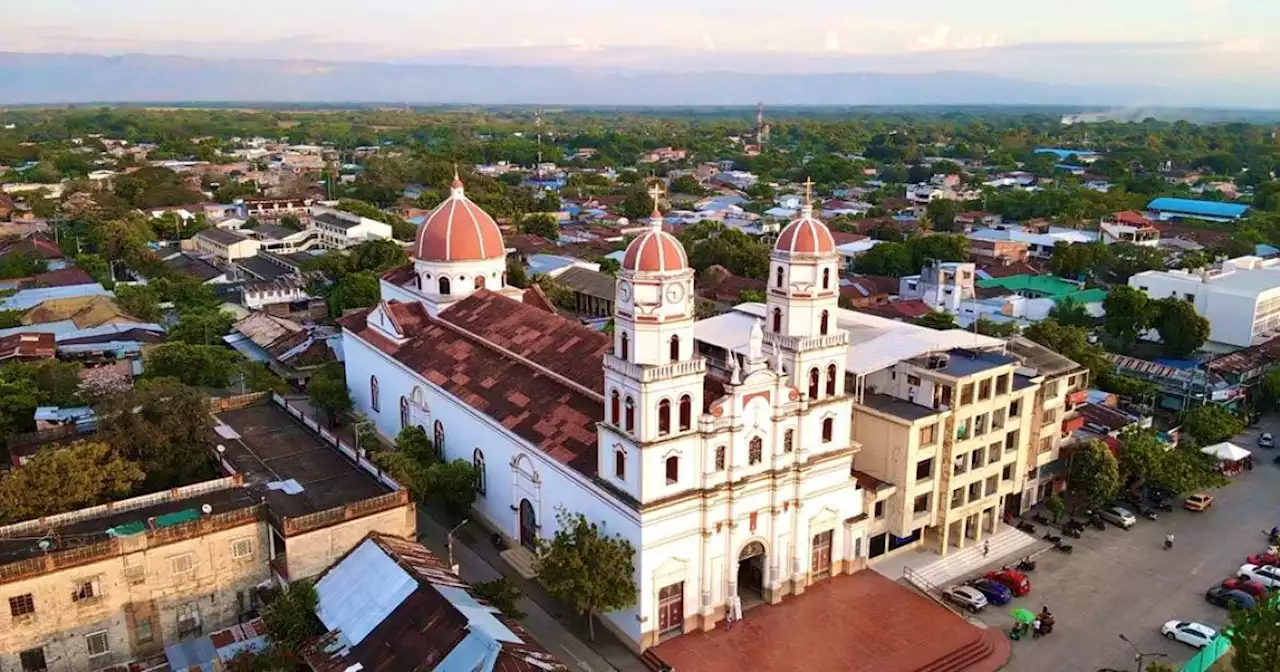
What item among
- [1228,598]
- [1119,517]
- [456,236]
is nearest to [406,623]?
[456,236]

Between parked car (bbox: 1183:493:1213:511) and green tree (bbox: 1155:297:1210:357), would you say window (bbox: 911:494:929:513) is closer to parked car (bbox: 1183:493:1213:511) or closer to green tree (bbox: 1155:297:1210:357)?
parked car (bbox: 1183:493:1213:511)

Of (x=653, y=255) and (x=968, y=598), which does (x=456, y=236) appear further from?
(x=968, y=598)

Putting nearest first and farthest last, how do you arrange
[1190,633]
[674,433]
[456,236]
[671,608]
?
[674,433]
[671,608]
[1190,633]
[456,236]

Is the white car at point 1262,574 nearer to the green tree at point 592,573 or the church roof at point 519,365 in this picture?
the green tree at point 592,573

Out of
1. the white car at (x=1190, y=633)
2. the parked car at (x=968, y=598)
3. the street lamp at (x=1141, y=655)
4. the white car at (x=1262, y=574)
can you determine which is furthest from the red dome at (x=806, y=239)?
the white car at (x=1262, y=574)

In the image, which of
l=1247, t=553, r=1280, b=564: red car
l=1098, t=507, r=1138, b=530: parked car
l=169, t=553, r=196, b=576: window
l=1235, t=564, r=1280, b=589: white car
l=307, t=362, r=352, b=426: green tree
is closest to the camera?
l=169, t=553, r=196, b=576: window

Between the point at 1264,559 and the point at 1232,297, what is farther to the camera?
the point at 1232,297

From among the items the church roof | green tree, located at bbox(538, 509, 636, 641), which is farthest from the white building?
green tree, located at bbox(538, 509, 636, 641)
